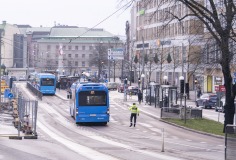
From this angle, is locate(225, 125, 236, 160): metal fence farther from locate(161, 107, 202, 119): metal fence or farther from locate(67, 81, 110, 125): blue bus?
locate(161, 107, 202, 119): metal fence

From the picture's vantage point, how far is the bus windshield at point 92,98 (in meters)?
40.8

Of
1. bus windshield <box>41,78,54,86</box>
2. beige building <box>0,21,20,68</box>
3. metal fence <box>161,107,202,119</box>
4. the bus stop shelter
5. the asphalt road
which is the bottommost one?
the asphalt road

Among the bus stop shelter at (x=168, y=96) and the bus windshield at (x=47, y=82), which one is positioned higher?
the bus windshield at (x=47, y=82)

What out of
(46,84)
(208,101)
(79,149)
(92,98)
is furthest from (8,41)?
(79,149)

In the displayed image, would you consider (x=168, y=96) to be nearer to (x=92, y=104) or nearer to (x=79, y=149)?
(x=92, y=104)

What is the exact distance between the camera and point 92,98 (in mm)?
40938

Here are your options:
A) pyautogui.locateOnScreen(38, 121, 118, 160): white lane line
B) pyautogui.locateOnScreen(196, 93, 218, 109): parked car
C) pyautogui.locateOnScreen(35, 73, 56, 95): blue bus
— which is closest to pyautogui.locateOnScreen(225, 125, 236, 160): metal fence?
pyautogui.locateOnScreen(38, 121, 118, 160): white lane line

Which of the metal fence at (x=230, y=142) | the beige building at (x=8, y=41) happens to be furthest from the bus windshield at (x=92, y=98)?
the beige building at (x=8, y=41)

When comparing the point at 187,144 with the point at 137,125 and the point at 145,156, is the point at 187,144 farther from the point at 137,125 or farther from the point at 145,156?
the point at 137,125

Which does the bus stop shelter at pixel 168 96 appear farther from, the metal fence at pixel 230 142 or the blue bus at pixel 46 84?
the metal fence at pixel 230 142

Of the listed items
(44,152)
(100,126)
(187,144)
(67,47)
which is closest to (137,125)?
(100,126)

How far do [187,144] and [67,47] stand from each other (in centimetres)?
13706

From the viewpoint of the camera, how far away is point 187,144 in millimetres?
29703

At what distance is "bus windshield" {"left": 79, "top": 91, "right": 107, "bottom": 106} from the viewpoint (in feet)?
134
